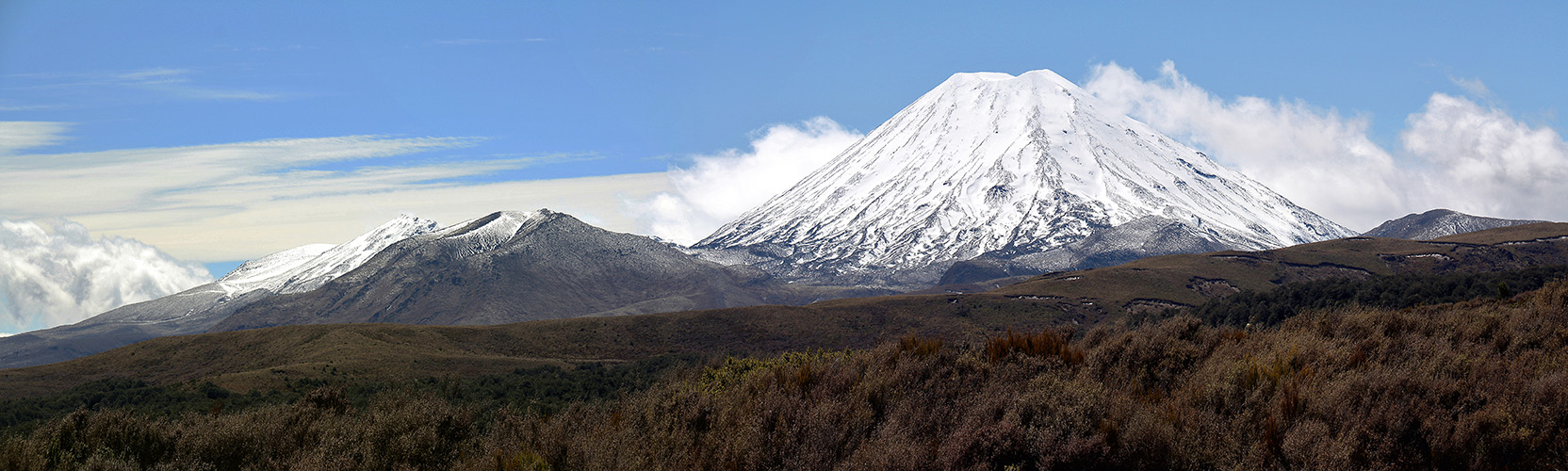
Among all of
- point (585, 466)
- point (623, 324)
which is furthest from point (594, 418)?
point (623, 324)

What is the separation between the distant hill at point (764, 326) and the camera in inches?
3034

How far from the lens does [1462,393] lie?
382 inches

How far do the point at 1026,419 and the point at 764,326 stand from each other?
120 meters

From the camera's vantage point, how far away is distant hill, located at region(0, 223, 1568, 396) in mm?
77062

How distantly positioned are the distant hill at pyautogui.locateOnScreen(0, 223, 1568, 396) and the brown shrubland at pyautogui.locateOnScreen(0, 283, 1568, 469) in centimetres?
3481

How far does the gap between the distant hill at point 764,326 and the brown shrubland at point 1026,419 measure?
114 feet

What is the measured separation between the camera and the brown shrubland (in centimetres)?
875

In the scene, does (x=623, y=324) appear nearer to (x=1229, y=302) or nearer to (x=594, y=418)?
(x=1229, y=302)

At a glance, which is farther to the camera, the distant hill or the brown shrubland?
the distant hill

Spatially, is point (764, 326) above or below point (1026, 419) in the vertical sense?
below

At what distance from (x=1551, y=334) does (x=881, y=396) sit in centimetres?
916

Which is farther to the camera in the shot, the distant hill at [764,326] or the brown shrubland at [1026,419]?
the distant hill at [764,326]

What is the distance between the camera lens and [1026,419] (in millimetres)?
9344

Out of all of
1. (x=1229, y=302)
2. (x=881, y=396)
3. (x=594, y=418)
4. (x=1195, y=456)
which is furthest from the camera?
(x=1229, y=302)
